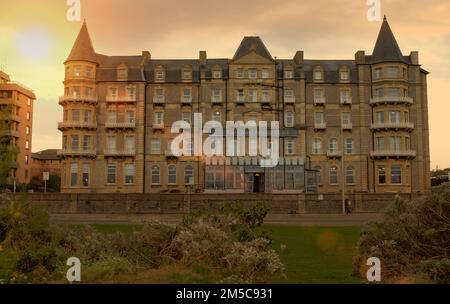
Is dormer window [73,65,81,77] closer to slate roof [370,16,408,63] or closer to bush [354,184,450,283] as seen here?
slate roof [370,16,408,63]

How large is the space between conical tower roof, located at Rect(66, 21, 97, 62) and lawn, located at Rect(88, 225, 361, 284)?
146ft

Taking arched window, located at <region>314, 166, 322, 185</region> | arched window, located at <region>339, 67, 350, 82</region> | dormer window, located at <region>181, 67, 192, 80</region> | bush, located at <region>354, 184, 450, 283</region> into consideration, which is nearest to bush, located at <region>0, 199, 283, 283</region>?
bush, located at <region>354, 184, 450, 283</region>

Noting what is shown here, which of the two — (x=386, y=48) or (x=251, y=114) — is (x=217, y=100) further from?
(x=386, y=48)

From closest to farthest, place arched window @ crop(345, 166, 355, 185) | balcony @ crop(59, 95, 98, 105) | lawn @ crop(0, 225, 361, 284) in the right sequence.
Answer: lawn @ crop(0, 225, 361, 284) → balcony @ crop(59, 95, 98, 105) → arched window @ crop(345, 166, 355, 185)

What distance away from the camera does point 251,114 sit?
2354 inches

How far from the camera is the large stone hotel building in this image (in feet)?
193

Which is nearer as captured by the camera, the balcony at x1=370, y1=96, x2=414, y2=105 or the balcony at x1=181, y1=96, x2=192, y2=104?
the balcony at x1=370, y1=96, x2=414, y2=105

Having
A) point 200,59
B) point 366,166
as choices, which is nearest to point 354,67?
point 366,166

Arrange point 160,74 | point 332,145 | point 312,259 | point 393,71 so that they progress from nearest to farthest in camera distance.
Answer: point 312,259, point 393,71, point 332,145, point 160,74

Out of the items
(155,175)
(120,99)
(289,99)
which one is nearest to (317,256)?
(289,99)

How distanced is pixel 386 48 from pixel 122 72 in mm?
34841

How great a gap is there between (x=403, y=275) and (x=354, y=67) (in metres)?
54.3

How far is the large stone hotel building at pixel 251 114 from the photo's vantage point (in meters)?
58.8
